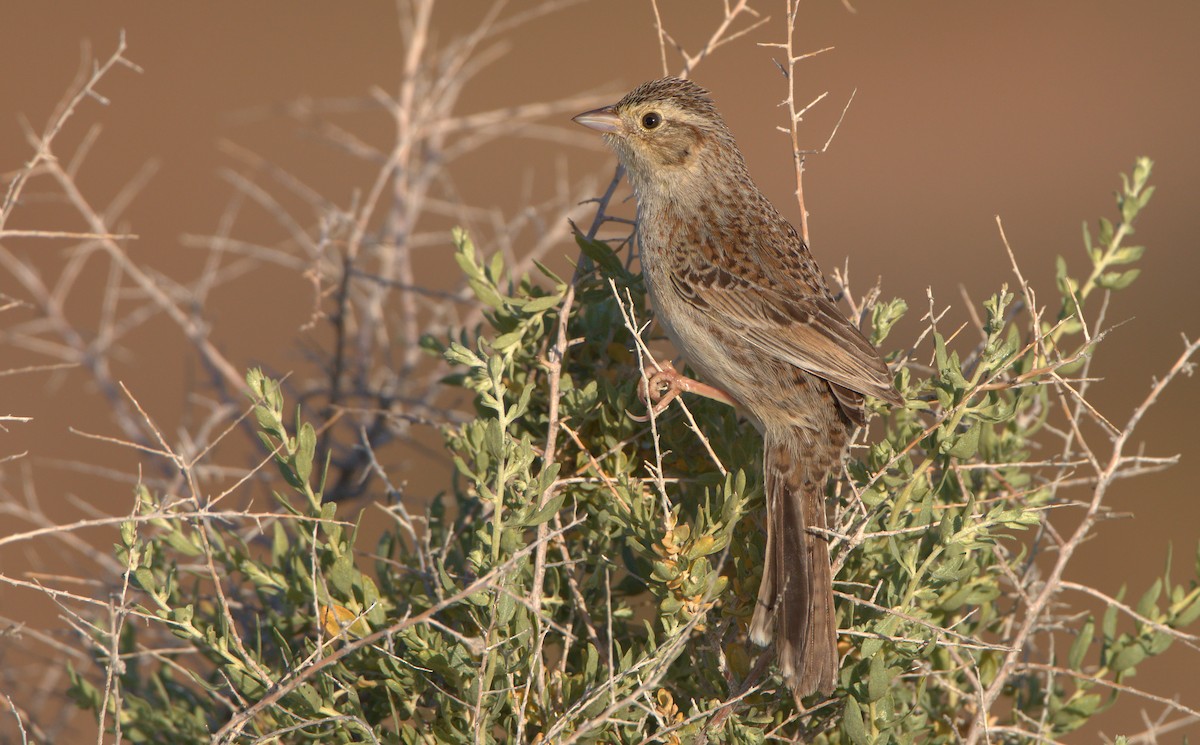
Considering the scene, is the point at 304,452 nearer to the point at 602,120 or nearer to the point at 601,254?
the point at 601,254

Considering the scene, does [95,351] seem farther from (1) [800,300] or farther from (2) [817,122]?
(2) [817,122]

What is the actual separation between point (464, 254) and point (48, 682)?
82.3 inches

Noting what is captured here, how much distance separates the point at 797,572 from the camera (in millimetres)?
2838

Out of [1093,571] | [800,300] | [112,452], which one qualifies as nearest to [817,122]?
[1093,571]

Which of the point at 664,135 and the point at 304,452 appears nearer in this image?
the point at 304,452

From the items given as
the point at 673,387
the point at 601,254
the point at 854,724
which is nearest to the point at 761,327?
the point at 673,387

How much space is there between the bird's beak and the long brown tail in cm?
154

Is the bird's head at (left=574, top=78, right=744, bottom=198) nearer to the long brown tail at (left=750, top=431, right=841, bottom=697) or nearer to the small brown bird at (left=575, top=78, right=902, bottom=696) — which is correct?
the small brown bird at (left=575, top=78, right=902, bottom=696)

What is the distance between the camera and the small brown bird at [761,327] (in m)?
2.81

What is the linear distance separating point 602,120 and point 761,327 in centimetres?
119

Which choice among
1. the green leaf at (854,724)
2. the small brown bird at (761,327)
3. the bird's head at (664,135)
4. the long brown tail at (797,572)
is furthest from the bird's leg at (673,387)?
the green leaf at (854,724)

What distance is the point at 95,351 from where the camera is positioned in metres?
4.39

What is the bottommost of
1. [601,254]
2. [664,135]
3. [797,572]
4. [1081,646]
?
[1081,646]

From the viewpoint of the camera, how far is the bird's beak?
436cm
